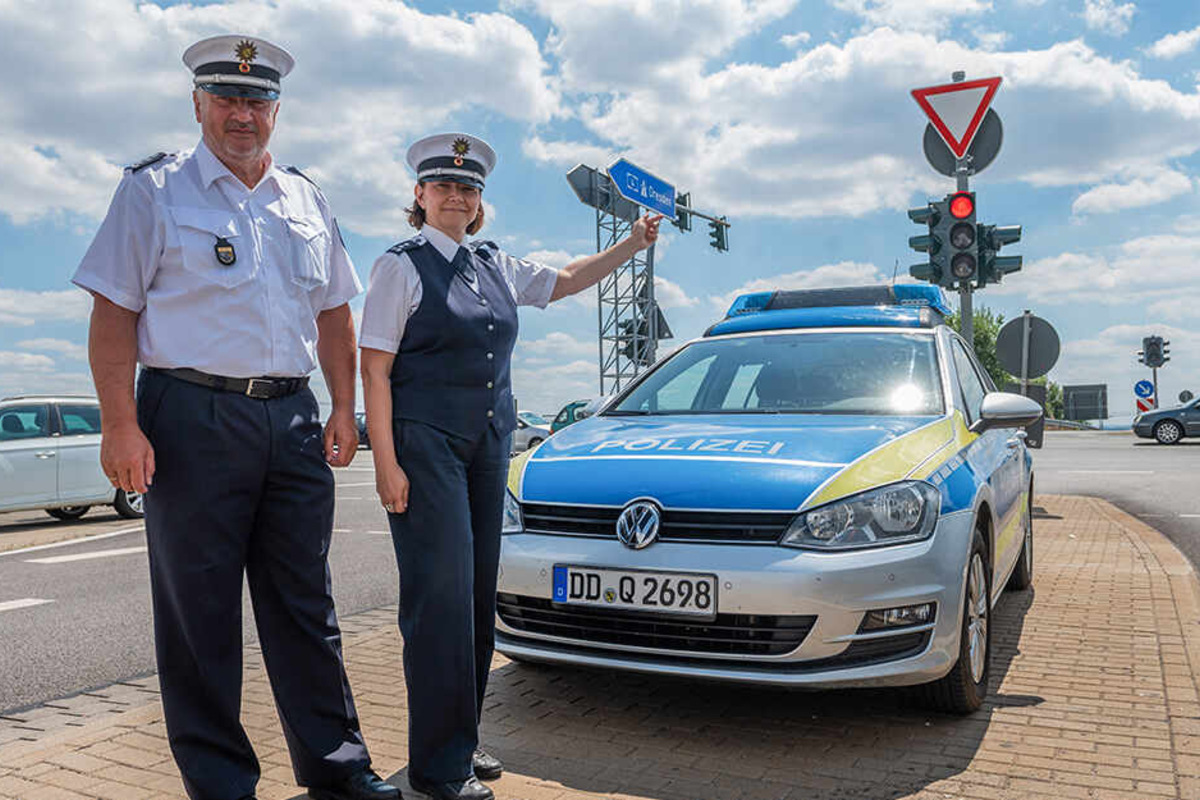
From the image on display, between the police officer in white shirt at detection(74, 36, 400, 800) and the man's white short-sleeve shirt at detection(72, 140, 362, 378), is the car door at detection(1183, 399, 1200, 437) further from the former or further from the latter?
the man's white short-sleeve shirt at detection(72, 140, 362, 378)

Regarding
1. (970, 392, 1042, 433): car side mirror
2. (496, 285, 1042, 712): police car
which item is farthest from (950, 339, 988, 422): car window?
Answer: (496, 285, 1042, 712): police car

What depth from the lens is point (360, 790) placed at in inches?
118

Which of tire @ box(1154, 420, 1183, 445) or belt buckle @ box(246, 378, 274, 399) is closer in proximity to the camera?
belt buckle @ box(246, 378, 274, 399)

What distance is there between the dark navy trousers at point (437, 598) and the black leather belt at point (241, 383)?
370 mm

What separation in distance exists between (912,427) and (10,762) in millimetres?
3359

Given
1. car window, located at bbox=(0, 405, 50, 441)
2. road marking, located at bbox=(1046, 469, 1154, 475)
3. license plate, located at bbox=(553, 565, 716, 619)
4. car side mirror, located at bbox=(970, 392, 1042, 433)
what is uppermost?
car side mirror, located at bbox=(970, 392, 1042, 433)

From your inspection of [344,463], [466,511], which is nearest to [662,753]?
[466,511]

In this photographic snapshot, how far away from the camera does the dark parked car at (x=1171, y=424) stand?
26.2 metres

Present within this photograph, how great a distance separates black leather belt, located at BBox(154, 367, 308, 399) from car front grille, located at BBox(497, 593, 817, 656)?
4.40 ft

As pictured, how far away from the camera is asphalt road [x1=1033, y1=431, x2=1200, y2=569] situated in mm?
10297

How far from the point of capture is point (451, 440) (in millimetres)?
3115

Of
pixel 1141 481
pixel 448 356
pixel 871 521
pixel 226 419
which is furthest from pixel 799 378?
pixel 1141 481

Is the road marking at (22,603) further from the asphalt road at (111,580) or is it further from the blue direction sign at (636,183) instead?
the blue direction sign at (636,183)

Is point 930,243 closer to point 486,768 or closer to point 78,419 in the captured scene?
point 486,768
